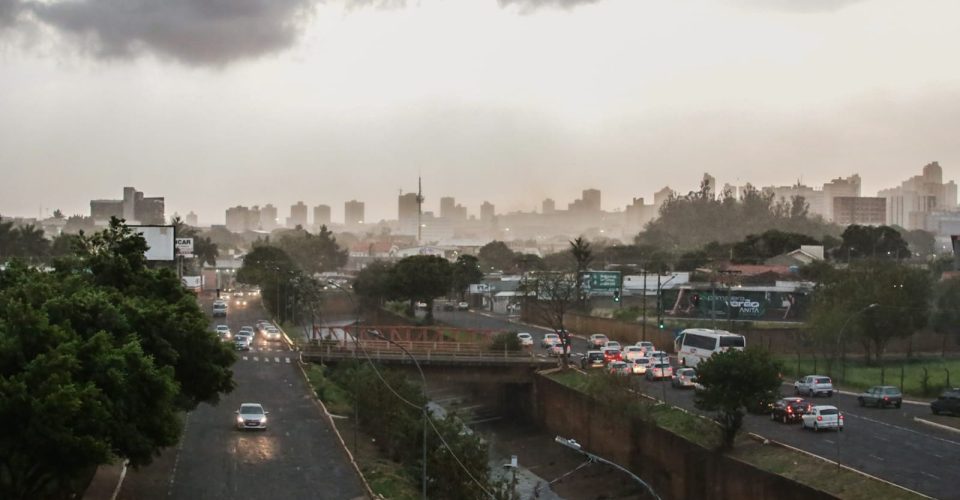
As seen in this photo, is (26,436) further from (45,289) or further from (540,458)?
(540,458)

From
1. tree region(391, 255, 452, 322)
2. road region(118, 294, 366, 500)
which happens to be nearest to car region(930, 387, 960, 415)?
road region(118, 294, 366, 500)

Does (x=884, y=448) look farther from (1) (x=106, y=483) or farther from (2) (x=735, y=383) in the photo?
(1) (x=106, y=483)

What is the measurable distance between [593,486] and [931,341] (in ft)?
105

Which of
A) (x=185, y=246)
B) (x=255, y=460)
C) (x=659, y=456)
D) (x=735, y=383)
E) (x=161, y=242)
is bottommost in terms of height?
(x=659, y=456)

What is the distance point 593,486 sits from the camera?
48.9 m

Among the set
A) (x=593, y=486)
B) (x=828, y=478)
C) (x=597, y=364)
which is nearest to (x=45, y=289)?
(x=828, y=478)

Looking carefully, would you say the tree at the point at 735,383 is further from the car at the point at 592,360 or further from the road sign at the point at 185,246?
the road sign at the point at 185,246

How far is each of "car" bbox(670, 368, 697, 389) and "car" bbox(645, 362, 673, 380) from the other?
793mm

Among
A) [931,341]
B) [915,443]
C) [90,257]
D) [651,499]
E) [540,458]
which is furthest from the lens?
[931,341]

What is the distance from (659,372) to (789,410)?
48.3 feet

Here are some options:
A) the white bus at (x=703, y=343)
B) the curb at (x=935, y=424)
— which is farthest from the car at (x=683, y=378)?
the curb at (x=935, y=424)

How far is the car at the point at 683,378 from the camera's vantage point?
55.9 m

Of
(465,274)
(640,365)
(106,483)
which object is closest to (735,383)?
(640,365)

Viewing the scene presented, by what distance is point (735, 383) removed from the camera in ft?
133
